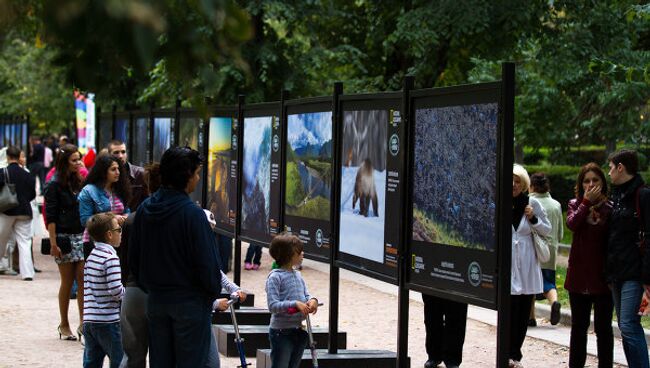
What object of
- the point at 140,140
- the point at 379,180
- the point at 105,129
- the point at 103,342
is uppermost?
the point at 105,129

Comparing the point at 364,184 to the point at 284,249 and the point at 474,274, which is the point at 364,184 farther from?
the point at 474,274

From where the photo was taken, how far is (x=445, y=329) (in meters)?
9.54

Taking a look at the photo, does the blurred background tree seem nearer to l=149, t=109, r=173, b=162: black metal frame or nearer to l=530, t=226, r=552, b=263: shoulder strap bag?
l=149, t=109, r=173, b=162: black metal frame

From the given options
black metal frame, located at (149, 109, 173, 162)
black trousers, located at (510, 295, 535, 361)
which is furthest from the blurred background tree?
black trousers, located at (510, 295, 535, 361)

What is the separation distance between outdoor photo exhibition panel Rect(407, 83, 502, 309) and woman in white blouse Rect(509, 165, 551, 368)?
198 cm

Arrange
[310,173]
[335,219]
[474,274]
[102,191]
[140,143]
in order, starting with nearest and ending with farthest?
1. [474,274]
2. [335,219]
3. [310,173]
4. [102,191]
5. [140,143]

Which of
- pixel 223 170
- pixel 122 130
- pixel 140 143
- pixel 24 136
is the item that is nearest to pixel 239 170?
pixel 223 170

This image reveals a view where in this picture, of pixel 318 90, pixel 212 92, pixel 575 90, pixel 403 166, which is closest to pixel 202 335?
pixel 403 166

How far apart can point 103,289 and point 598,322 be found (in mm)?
3693

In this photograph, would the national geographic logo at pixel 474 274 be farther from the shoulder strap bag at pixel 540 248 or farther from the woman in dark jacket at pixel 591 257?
A: the shoulder strap bag at pixel 540 248

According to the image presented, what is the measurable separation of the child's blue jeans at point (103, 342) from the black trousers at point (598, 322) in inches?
135

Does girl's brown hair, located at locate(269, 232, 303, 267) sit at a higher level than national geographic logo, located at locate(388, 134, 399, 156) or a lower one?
lower

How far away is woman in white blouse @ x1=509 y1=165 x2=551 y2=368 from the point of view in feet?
32.7

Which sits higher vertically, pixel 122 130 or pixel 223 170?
pixel 122 130
